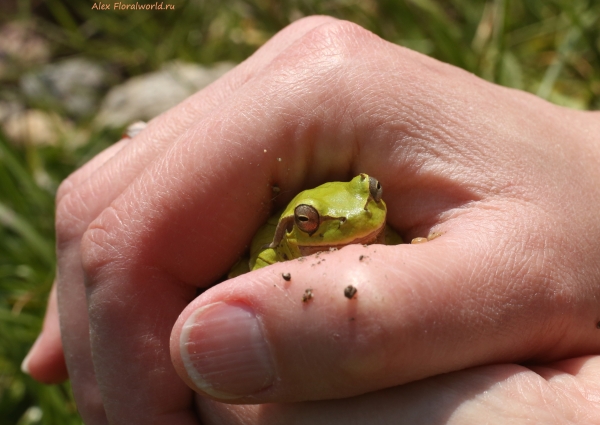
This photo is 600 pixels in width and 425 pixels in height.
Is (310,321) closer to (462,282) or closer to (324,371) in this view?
(324,371)

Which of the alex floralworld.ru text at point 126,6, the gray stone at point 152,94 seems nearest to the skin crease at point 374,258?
the gray stone at point 152,94

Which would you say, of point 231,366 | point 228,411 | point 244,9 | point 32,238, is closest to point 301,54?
point 231,366

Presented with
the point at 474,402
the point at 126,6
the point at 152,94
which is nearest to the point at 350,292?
the point at 474,402

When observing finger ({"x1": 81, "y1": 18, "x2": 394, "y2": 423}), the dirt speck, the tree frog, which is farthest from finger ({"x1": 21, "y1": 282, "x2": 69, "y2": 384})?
the dirt speck

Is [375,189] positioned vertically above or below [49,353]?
above

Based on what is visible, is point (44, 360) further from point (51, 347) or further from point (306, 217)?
point (306, 217)

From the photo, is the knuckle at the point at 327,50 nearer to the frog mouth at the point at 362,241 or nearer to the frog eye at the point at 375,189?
the frog eye at the point at 375,189

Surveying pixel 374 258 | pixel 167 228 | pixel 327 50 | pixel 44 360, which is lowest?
pixel 44 360
